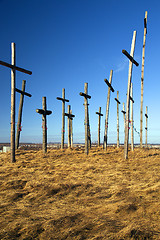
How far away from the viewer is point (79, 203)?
5.54m

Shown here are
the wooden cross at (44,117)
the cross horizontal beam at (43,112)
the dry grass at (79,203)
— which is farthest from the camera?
the wooden cross at (44,117)

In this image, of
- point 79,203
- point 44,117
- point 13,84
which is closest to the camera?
point 79,203

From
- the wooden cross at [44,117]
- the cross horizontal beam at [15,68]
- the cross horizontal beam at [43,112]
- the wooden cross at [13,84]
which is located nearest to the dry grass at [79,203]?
the wooden cross at [13,84]

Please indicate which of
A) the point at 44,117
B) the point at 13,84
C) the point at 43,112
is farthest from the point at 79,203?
the point at 43,112

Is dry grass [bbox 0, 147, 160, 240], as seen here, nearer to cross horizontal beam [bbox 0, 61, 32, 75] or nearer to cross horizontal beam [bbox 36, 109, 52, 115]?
cross horizontal beam [bbox 36, 109, 52, 115]

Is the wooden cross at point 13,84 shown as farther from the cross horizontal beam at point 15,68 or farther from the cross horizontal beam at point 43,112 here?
the cross horizontal beam at point 43,112

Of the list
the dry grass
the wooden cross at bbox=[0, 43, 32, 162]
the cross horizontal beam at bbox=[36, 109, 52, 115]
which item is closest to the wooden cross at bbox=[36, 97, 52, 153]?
the cross horizontal beam at bbox=[36, 109, 52, 115]

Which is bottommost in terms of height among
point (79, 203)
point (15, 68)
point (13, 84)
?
point (79, 203)

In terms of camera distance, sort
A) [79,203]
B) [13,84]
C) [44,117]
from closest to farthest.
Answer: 1. [79,203]
2. [13,84]
3. [44,117]

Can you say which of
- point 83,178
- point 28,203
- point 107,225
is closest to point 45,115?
point 83,178

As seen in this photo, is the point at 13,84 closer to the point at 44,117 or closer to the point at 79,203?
the point at 44,117

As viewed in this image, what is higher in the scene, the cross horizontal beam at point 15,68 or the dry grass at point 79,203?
the cross horizontal beam at point 15,68

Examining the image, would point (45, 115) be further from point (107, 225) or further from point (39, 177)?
point (107, 225)

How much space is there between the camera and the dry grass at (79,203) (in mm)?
3586
